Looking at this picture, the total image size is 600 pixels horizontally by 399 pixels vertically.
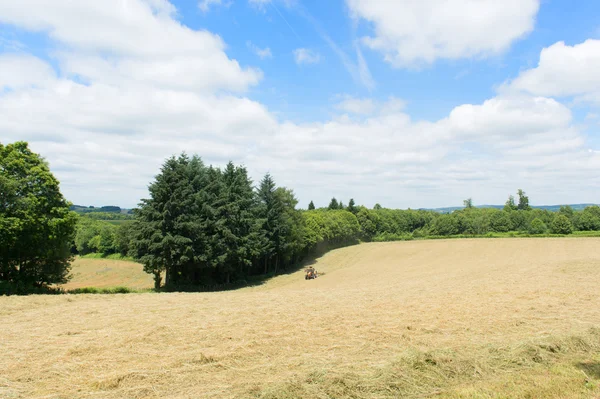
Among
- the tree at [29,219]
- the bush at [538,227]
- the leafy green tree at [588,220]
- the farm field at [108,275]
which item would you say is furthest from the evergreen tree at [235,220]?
the leafy green tree at [588,220]

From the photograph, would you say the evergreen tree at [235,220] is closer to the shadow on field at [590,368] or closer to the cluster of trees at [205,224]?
the cluster of trees at [205,224]

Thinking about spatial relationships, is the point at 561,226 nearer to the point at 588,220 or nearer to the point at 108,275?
the point at 588,220

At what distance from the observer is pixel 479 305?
1322 cm

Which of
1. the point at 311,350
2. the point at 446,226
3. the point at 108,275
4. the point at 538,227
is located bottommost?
the point at 108,275

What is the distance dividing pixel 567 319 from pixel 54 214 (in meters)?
31.5

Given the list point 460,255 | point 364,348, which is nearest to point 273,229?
point 460,255

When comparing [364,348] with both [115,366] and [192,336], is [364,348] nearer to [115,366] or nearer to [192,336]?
[192,336]

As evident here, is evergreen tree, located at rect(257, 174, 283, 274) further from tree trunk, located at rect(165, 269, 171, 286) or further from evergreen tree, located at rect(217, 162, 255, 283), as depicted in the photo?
tree trunk, located at rect(165, 269, 171, 286)

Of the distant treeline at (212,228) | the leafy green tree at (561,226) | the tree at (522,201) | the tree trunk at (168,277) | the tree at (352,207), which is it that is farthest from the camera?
the tree at (522,201)

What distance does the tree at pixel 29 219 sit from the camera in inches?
974

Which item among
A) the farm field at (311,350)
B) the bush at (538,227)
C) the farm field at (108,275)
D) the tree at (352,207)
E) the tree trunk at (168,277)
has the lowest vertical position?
the farm field at (108,275)

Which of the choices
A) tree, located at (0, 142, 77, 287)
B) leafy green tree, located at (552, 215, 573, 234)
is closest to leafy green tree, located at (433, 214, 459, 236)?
leafy green tree, located at (552, 215, 573, 234)

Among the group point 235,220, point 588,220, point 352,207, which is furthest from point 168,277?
point 588,220

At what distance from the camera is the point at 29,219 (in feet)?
82.3
